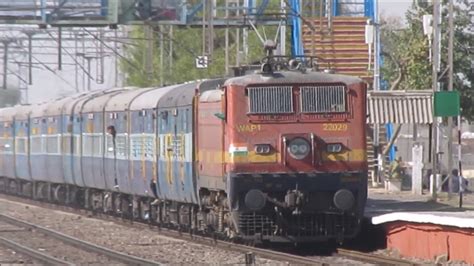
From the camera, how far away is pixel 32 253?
21641 millimetres

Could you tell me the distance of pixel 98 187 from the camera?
108 feet

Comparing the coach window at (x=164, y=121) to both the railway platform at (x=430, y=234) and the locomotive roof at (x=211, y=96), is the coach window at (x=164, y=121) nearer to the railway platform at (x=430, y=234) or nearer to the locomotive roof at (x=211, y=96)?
the locomotive roof at (x=211, y=96)

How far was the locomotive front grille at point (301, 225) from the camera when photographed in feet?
68.8

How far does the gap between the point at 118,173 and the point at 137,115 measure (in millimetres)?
2310

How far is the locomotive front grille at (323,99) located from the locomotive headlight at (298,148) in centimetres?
55

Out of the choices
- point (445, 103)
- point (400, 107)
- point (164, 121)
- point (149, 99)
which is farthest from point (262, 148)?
point (400, 107)

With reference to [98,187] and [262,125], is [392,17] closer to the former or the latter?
[98,187]

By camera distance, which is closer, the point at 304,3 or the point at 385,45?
the point at 304,3

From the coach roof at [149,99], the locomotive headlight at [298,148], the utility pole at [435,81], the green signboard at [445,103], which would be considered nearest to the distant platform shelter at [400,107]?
the utility pole at [435,81]

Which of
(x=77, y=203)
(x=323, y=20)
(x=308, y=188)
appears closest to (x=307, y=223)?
(x=308, y=188)

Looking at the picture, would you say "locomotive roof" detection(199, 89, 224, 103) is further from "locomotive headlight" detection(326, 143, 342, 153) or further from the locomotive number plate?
"locomotive headlight" detection(326, 143, 342, 153)

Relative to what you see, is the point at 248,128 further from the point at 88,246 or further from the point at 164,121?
the point at 164,121

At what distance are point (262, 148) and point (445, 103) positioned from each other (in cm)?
866

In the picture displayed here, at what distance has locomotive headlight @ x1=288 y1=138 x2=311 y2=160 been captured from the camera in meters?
20.8
